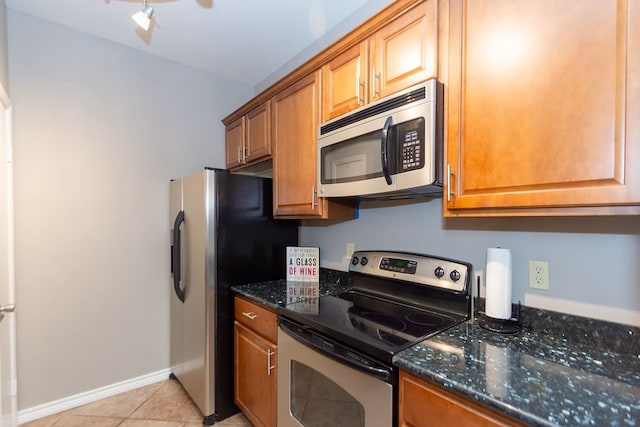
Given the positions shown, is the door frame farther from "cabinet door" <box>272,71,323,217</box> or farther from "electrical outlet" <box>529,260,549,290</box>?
"electrical outlet" <box>529,260,549,290</box>

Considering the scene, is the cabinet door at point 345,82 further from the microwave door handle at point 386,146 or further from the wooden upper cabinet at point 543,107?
the wooden upper cabinet at point 543,107

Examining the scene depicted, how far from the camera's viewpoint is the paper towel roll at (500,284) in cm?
121

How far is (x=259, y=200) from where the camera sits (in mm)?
2178

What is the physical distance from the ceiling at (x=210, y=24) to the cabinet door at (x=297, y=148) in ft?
1.77

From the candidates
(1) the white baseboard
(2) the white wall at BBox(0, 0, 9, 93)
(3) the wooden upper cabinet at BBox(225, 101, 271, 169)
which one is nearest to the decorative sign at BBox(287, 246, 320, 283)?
(3) the wooden upper cabinet at BBox(225, 101, 271, 169)

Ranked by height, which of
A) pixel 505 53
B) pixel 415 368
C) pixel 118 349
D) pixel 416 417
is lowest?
pixel 118 349

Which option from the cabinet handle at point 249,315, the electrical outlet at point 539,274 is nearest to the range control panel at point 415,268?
the electrical outlet at point 539,274

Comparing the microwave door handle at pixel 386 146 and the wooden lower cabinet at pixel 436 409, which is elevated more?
the microwave door handle at pixel 386 146

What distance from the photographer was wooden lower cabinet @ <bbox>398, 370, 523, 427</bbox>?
2.66ft

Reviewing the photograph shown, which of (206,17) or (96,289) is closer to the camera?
(206,17)

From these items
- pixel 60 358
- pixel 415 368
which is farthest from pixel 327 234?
pixel 60 358

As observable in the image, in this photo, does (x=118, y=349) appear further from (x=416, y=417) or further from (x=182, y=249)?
(x=416, y=417)

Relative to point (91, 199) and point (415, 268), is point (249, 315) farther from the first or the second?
point (91, 199)

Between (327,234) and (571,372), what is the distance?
1.56 meters
